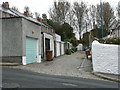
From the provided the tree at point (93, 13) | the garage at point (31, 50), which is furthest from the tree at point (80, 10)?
the garage at point (31, 50)

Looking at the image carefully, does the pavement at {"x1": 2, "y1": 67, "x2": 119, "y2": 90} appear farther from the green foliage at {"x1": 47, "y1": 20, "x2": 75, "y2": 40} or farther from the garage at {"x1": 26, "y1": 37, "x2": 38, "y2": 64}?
the green foliage at {"x1": 47, "y1": 20, "x2": 75, "y2": 40}

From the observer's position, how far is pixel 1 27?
666 inches

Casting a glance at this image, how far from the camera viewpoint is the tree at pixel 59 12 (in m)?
54.6

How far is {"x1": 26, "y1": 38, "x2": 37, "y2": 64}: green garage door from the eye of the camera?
18.0 m

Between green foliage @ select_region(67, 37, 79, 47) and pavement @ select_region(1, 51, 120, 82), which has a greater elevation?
green foliage @ select_region(67, 37, 79, 47)

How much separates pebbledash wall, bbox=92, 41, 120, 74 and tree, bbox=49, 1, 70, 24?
4010cm

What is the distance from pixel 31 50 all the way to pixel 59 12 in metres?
36.7

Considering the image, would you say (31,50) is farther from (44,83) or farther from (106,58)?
(44,83)

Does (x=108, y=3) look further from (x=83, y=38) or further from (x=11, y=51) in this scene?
(x=11, y=51)

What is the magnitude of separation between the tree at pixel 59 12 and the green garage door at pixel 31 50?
3512cm

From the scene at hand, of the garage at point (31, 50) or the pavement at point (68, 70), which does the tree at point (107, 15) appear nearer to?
the garage at point (31, 50)

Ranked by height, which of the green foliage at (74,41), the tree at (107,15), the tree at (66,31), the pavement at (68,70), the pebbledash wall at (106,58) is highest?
the tree at (107,15)

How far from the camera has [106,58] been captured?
14.8 m

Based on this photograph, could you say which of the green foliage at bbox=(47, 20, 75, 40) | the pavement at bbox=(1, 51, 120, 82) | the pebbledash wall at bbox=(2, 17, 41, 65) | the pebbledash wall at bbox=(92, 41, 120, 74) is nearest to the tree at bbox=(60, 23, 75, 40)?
the green foliage at bbox=(47, 20, 75, 40)
